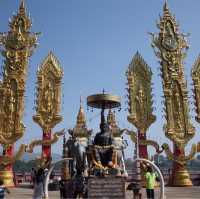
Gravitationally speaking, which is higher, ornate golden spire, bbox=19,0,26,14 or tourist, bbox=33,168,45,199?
ornate golden spire, bbox=19,0,26,14

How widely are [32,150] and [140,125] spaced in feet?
22.8

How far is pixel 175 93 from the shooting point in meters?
21.2

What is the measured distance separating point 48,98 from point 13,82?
101 inches

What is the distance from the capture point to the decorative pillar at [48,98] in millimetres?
20750

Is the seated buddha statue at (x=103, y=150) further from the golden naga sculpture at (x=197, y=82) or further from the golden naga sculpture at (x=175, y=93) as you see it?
the golden naga sculpture at (x=197, y=82)

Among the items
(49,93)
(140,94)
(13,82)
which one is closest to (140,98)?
(140,94)

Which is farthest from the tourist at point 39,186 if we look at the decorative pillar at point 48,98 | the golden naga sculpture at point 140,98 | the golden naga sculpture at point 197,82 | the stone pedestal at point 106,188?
the golden naga sculpture at point 197,82

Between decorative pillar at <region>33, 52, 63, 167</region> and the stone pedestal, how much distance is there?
1096cm

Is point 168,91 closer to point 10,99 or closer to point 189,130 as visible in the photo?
point 189,130

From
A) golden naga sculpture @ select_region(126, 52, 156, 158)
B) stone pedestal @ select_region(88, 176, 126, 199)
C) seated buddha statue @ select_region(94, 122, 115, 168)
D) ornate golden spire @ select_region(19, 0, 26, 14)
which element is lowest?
stone pedestal @ select_region(88, 176, 126, 199)

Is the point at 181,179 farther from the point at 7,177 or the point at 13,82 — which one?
the point at 13,82

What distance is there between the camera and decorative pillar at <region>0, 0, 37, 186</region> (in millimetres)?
20391

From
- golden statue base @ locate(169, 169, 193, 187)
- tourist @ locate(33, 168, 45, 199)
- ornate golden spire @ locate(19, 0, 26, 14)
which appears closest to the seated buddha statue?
tourist @ locate(33, 168, 45, 199)

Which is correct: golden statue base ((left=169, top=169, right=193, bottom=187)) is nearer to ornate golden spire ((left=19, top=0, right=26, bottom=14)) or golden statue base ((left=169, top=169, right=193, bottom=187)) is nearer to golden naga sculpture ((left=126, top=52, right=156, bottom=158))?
golden naga sculpture ((left=126, top=52, right=156, bottom=158))
